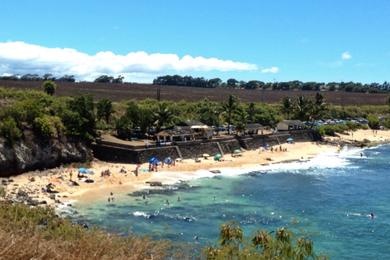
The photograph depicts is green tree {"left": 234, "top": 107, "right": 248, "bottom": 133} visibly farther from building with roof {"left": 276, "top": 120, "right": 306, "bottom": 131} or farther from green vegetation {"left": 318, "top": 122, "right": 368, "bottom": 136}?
green vegetation {"left": 318, "top": 122, "right": 368, "bottom": 136}

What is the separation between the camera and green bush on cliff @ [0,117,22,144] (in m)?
55.7

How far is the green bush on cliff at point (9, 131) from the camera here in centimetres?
5569

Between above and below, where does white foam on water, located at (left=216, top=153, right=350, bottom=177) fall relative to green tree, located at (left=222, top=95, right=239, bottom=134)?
below

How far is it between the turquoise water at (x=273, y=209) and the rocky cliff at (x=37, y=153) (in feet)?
42.5

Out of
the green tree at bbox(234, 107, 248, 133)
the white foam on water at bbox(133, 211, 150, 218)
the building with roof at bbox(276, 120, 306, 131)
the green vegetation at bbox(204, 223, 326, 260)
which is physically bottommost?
the white foam on water at bbox(133, 211, 150, 218)

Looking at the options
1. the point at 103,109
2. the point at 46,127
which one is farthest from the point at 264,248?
the point at 103,109

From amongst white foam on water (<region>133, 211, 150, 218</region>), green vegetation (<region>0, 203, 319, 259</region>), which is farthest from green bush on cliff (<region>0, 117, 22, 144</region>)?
green vegetation (<region>0, 203, 319, 259</region>)

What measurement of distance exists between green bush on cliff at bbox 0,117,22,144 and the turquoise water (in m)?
14.7

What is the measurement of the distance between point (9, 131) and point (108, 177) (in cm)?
1156

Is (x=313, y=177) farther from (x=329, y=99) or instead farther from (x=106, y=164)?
(x=329, y=99)

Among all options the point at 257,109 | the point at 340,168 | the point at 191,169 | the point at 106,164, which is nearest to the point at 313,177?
the point at 340,168

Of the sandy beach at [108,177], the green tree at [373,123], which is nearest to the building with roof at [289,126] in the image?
the sandy beach at [108,177]

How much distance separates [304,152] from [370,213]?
4257 cm

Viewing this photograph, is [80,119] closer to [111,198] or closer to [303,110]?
[111,198]
